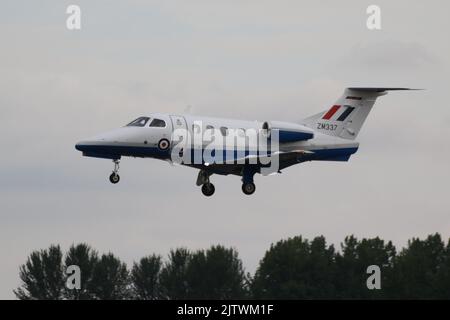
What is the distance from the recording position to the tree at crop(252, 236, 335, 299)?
323 ft

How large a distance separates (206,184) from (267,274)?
2783 centimetres

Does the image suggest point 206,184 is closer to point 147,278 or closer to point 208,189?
point 208,189

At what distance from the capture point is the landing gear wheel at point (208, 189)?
74.4 m

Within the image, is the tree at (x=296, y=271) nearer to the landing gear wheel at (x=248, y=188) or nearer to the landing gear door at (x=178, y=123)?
the landing gear wheel at (x=248, y=188)

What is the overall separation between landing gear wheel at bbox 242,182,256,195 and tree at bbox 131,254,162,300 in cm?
2380

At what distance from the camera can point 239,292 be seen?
9594 cm

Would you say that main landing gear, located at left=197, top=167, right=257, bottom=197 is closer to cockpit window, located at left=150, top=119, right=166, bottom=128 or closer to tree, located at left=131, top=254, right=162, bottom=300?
cockpit window, located at left=150, top=119, right=166, bottom=128

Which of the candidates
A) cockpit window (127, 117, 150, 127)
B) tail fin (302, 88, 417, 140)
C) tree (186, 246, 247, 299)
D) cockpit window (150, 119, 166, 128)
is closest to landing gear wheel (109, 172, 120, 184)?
cockpit window (127, 117, 150, 127)

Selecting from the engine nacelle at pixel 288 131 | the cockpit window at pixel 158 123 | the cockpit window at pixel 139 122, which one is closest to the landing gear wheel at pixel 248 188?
the engine nacelle at pixel 288 131

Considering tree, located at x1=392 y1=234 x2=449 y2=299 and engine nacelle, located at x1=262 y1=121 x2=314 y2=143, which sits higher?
engine nacelle, located at x1=262 y1=121 x2=314 y2=143

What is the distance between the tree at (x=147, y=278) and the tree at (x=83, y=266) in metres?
2.51

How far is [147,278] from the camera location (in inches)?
3900

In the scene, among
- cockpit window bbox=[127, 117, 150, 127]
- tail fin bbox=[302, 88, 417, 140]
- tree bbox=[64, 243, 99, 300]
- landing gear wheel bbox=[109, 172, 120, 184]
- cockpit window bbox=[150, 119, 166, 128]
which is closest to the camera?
landing gear wheel bbox=[109, 172, 120, 184]
